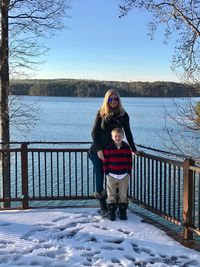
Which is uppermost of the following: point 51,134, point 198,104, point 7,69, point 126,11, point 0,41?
point 126,11

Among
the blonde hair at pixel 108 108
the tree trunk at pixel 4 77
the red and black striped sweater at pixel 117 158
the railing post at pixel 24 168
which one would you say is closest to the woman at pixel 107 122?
the blonde hair at pixel 108 108

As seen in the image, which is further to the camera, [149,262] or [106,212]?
[106,212]

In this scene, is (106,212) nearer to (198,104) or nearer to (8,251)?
(8,251)

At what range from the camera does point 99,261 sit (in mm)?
4613

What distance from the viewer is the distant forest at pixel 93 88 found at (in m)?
12.0

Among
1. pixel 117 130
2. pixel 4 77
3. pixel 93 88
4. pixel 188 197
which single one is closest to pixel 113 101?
pixel 117 130

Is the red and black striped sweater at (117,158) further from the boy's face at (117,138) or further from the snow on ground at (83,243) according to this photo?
the snow on ground at (83,243)

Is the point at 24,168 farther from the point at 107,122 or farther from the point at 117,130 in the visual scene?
the point at 117,130

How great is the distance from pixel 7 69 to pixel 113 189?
6737mm

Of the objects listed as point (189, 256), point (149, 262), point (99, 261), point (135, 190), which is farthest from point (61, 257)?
point (135, 190)

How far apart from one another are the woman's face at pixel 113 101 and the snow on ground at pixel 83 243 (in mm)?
1708

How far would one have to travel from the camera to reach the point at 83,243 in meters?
5.18

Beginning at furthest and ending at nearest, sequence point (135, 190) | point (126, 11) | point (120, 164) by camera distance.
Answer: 1. point (126, 11)
2. point (135, 190)
3. point (120, 164)

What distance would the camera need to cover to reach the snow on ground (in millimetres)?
4633
